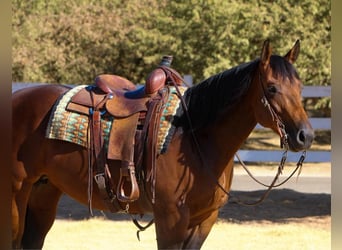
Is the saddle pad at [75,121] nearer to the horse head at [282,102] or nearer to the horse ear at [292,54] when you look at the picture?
the horse head at [282,102]

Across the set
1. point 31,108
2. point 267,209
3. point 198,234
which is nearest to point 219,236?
point 267,209

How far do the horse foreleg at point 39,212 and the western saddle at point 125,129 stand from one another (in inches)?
27.5

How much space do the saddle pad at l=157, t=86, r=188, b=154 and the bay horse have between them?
0.12 ft

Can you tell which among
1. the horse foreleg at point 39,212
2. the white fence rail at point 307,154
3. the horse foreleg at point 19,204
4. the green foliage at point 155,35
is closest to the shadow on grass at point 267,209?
the white fence rail at point 307,154

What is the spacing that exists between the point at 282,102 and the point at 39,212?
200cm

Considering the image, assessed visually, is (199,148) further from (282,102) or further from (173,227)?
(282,102)

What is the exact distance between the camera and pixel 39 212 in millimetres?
3656

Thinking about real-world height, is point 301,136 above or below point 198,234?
above

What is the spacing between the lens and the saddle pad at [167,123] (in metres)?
2.88

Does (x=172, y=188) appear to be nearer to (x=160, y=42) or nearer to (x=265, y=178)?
(x=265, y=178)

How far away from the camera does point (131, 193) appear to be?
9.48ft

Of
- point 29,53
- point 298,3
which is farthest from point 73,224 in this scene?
point 298,3

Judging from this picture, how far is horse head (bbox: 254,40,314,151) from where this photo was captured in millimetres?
2473

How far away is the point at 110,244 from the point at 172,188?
2.64 metres
